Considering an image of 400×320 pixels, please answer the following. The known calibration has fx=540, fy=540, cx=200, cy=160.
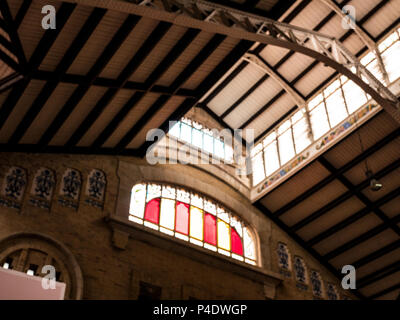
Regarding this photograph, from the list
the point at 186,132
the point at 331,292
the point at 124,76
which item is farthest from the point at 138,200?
the point at 331,292

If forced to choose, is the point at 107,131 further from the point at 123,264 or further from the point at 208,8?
the point at 208,8

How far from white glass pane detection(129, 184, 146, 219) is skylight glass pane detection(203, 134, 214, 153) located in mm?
4117

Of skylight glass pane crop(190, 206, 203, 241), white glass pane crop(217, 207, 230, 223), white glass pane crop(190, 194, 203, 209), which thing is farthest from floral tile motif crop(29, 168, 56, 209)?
white glass pane crop(217, 207, 230, 223)

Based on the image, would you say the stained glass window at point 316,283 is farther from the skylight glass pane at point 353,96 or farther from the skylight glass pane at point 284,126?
the skylight glass pane at point 353,96

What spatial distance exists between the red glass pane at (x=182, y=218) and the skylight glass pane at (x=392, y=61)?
25.5ft

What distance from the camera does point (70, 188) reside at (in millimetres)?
15133

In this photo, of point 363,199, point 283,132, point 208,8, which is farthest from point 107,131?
point 363,199

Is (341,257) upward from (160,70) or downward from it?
downward

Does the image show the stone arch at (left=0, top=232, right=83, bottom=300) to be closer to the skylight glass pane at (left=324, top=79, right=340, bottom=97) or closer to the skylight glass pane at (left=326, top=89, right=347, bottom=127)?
the skylight glass pane at (left=326, top=89, right=347, bottom=127)

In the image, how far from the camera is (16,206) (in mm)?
13750

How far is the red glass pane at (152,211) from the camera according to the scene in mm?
16312

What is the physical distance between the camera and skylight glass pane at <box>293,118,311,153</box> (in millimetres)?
19219

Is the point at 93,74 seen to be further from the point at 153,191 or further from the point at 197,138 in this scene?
the point at 197,138
